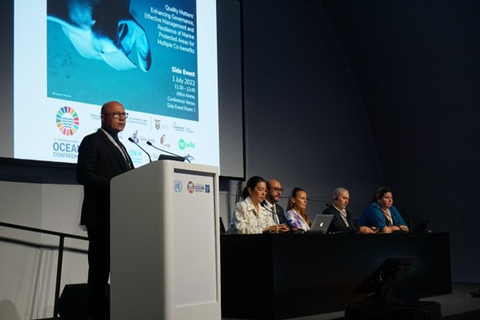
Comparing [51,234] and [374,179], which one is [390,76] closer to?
[374,179]

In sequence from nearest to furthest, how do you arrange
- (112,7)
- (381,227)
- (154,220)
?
(154,220) < (112,7) < (381,227)

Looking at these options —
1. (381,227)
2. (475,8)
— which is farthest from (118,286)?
(475,8)

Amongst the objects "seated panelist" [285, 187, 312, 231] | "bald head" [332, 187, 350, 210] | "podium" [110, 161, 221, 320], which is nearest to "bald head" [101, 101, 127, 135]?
"podium" [110, 161, 221, 320]

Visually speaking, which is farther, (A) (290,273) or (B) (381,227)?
(B) (381,227)

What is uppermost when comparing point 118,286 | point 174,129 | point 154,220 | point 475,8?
Answer: point 475,8

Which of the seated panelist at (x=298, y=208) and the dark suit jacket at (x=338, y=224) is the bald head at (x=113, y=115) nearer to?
the seated panelist at (x=298, y=208)

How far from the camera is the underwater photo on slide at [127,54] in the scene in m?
4.71

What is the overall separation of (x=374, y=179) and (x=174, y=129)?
420cm

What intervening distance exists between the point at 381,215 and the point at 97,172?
3.61m

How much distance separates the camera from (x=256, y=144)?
276 inches

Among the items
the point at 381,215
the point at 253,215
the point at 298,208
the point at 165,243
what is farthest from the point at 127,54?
the point at 165,243

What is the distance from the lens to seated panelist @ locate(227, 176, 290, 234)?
4.82m

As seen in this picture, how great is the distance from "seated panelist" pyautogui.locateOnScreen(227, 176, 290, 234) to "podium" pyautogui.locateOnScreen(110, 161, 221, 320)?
2.03 meters

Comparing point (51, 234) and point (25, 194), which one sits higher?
point (25, 194)
